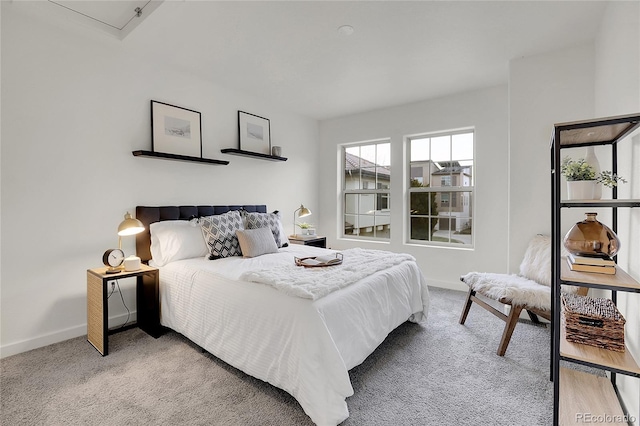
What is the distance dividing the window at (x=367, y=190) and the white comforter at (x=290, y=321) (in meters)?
2.16

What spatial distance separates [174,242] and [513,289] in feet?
9.62

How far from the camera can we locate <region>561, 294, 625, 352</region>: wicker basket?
4.87ft

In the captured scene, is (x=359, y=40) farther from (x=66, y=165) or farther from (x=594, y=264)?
(x=66, y=165)

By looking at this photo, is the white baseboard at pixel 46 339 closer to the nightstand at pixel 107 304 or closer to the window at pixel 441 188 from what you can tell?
the nightstand at pixel 107 304

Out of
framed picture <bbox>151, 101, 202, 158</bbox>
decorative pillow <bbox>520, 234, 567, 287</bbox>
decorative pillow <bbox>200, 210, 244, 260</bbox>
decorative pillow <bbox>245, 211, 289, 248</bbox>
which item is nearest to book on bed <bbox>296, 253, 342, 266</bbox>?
decorative pillow <bbox>200, 210, 244, 260</bbox>

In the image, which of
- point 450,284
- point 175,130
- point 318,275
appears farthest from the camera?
point 450,284

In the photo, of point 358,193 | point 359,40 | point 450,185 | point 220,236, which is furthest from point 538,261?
point 220,236

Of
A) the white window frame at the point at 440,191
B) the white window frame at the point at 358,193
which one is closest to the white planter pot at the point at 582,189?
the white window frame at the point at 440,191

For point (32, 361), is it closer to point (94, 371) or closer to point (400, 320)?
point (94, 371)

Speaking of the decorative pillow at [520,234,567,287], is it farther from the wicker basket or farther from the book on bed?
the book on bed

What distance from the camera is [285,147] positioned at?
15.2ft

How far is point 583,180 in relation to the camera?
1518 millimetres

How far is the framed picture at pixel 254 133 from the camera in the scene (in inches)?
156

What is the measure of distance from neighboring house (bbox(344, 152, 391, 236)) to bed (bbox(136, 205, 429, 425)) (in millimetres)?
1992
